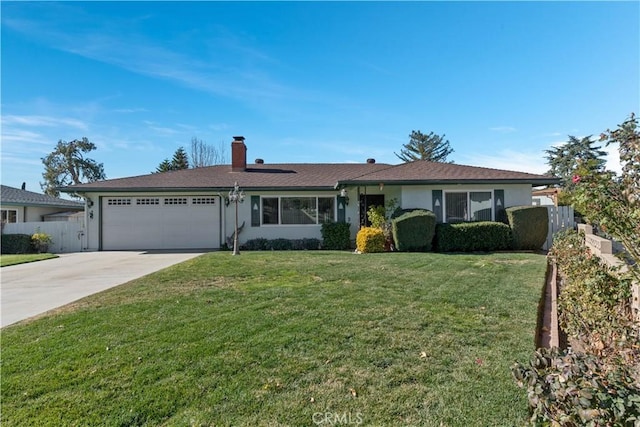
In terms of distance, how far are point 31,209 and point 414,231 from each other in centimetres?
1980

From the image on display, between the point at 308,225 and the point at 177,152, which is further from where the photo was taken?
the point at 177,152

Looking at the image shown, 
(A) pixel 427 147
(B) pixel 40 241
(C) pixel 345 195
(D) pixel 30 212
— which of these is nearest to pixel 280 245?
(C) pixel 345 195

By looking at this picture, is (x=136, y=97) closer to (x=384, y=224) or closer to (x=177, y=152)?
(x=384, y=224)

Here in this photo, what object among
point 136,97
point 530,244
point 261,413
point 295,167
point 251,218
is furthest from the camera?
point 295,167

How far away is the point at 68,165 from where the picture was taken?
38531mm

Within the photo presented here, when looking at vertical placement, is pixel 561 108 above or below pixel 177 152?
below

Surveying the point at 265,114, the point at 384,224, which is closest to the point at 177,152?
the point at 265,114

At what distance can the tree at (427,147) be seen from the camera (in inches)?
1640

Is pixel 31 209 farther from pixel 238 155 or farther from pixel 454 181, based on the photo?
pixel 454 181

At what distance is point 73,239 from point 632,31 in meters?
18.9

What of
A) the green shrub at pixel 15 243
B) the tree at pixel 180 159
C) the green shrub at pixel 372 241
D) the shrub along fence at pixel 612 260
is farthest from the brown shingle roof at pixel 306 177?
the tree at pixel 180 159

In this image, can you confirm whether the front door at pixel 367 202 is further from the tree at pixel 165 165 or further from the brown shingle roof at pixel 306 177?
the tree at pixel 165 165

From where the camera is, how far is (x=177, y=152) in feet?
115

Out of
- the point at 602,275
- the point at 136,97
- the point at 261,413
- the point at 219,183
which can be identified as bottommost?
the point at 261,413
